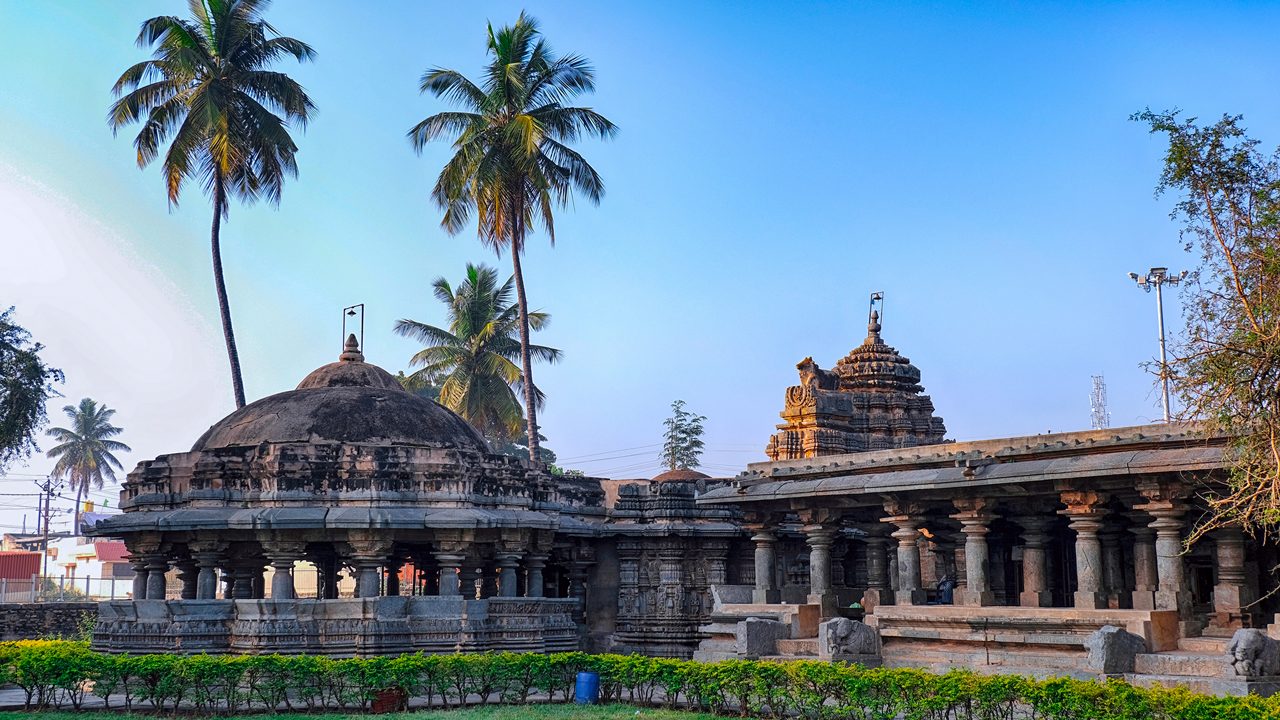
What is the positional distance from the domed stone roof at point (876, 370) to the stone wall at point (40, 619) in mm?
19086

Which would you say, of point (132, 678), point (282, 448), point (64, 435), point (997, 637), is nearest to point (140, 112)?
point (282, 448)

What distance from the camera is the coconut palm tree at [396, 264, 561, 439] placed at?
39125 mm

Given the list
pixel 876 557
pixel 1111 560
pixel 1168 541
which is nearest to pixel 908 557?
pixel 876 557

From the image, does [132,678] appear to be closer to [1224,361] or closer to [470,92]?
[1224,361]

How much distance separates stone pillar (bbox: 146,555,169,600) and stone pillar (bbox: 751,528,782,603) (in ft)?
31.9

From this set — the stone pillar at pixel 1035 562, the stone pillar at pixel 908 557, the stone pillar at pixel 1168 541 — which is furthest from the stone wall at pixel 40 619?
the stone pillar at pixel 1168 541

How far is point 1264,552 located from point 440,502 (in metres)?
11.9

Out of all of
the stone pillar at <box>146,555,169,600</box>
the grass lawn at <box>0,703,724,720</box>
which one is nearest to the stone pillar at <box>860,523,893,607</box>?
the grass lawn at <box>0,703,724,720</box>

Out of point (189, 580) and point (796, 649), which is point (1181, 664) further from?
point (189, 580)

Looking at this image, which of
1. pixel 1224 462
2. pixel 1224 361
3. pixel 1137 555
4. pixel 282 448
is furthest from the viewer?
pixel 282 448

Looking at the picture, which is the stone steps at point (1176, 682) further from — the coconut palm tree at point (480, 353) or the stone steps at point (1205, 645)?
the coconut palm tree at point (480, 353)

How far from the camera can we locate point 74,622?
2869 cm

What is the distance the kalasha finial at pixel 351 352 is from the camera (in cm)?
2308

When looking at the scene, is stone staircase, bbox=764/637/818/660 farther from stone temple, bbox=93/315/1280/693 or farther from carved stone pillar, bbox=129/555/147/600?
carved stone pillar, bbox=129/555/147/600
